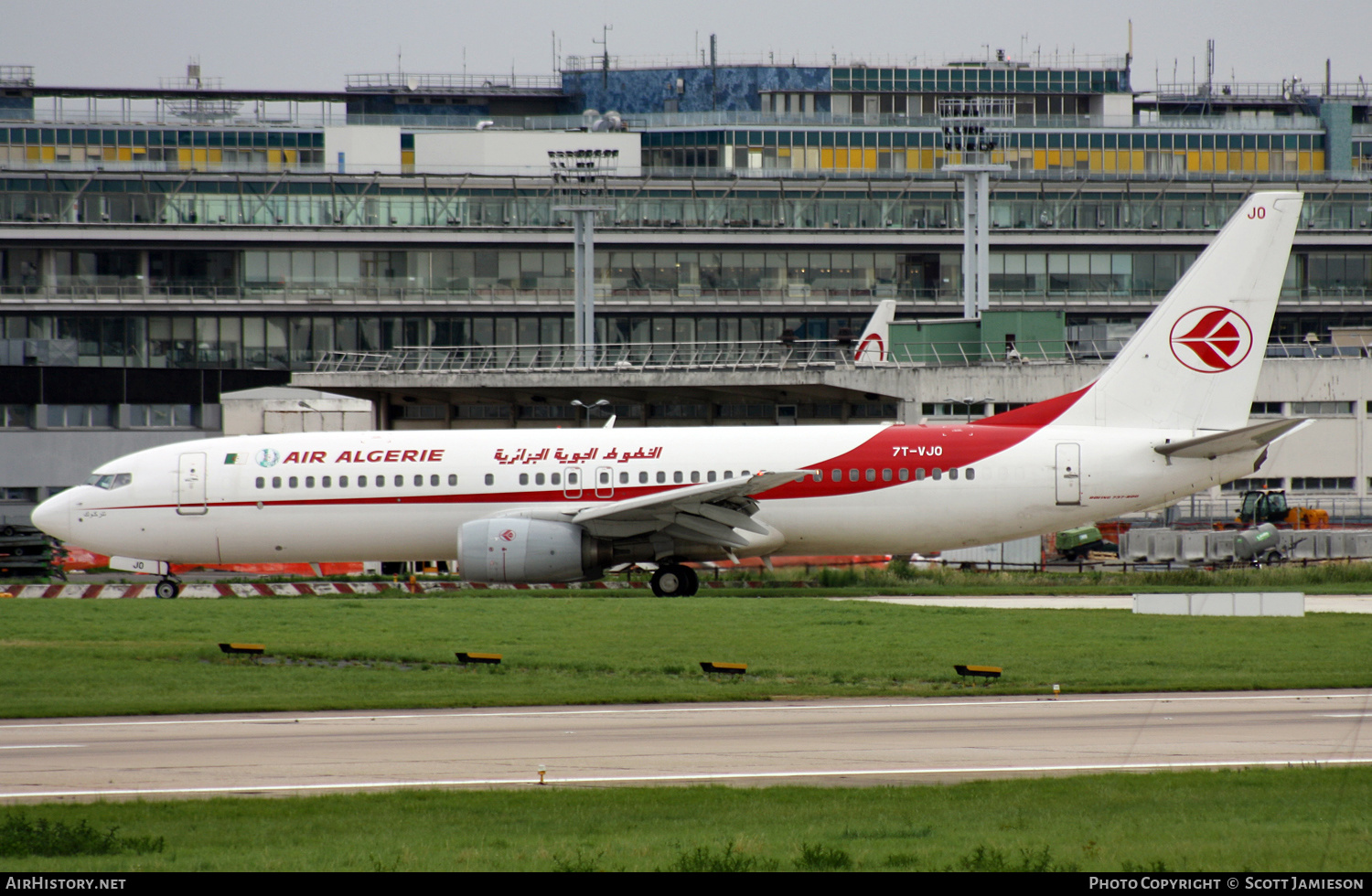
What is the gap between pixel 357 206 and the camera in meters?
84.1

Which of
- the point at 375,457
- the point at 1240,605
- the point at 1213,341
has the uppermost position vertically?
the point at 1213,341

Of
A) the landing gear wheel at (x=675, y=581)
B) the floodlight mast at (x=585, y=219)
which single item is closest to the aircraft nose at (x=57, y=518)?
the landing gear wheel at (x=675, y=581)

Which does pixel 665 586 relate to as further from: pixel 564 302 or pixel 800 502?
pixel 564 302

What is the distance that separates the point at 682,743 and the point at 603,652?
7.38 m

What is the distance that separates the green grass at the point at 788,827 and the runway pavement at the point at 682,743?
856 mm

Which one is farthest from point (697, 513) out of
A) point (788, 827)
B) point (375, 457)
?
point (788, 827)

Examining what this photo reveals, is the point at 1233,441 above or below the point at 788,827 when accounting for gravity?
above

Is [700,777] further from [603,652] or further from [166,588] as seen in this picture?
[166,588]

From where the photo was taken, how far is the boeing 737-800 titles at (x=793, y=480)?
33.7m

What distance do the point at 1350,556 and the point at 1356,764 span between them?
32.2m

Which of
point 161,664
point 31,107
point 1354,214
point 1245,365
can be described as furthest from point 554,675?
point 31,107

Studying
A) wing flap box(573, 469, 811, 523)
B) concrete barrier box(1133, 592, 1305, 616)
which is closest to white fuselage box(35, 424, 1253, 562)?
wing flap box(573, 469, 811, 523)

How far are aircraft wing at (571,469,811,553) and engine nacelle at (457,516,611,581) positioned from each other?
2.32ft

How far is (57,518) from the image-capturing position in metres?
34.9
